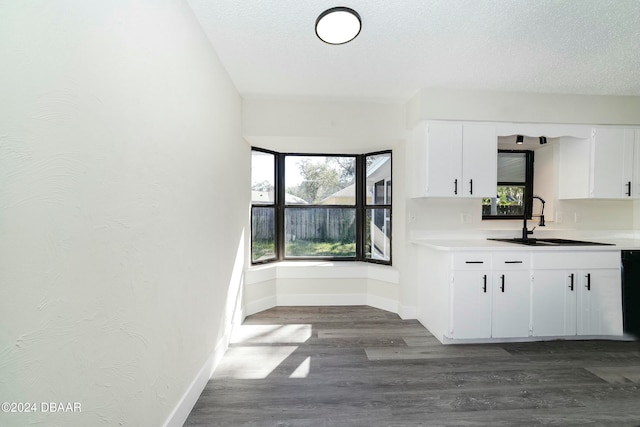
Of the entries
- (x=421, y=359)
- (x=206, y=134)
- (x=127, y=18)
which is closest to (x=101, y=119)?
(x=127, y=18)

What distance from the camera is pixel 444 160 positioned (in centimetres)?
281

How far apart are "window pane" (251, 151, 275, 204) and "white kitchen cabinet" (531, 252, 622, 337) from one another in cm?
303

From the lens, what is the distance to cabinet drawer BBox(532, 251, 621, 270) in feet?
8.27

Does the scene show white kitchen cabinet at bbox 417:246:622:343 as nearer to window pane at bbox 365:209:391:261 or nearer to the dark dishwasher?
the dark dishwasher

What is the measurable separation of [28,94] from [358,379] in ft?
7.51

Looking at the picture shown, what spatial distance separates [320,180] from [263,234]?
3.57ft

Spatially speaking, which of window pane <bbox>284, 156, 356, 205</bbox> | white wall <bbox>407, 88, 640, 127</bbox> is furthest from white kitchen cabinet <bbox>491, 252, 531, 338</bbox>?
window pane <bbox>284, 156, 356, 205</bbox>

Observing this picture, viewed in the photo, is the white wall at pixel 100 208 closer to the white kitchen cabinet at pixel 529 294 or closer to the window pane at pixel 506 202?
the white kitchen cabinet at pixel 529 294

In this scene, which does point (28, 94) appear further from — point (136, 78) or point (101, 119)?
point (136, 78)

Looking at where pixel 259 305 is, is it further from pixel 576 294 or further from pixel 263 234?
pixel 576 294

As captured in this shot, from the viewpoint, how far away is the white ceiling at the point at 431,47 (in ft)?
5.53

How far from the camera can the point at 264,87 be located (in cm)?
275

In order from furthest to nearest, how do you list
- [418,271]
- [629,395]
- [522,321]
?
1. [418,271]
2. [522,321]
3. [629,395]

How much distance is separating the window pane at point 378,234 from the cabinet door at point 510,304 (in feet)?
4.21
